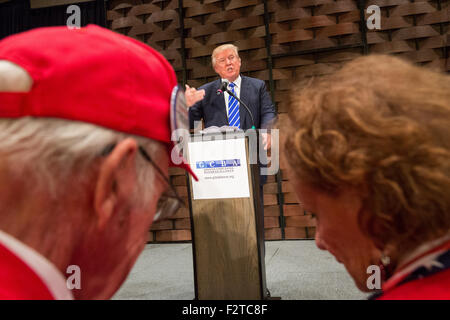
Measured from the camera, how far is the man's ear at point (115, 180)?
1.26 feet

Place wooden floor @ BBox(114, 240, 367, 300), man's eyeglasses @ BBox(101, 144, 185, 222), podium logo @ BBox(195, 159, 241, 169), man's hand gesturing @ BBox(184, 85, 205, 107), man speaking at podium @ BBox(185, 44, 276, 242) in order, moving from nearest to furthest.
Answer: man's eyeglasses @ BBox(101, 144, 185, 222)
man's hand gesturing @ BBox(184, 85, 205, 107)
podium logo @ BBox(195, 159, 241, 169)
wooden floor @ BBox(114, 240, 367, 300)
man speaking at podium @ BBox(185, 44, 276, 242)

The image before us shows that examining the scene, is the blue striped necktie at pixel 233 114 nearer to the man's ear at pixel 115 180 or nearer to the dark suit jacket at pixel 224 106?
the dark suit jacket at pixel 224 106

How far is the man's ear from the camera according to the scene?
38 centimetres

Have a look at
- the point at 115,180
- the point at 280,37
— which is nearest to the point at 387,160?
the point at 115,180

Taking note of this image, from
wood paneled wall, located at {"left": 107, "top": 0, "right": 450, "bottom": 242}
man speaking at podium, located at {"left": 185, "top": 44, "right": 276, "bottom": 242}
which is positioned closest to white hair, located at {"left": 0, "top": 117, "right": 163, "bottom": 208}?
man speaking at podium, located at {"left": 185, "top": 44, "right": 276, "bottom": 242}

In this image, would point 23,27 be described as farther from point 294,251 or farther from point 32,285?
point 32,285

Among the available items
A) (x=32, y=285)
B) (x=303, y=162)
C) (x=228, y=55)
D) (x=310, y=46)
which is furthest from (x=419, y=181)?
(x=310, y=46)

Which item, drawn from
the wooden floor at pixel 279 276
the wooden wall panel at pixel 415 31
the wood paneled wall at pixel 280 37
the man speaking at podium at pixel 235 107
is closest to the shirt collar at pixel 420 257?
the wooden floor at pixel 279 276

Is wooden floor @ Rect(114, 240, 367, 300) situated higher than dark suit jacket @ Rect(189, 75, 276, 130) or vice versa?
dark suit jacket @ Rect(189, 75, 276, 130)

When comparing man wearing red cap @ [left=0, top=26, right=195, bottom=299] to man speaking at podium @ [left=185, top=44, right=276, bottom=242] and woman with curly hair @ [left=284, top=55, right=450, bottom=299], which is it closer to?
woman with curly hair @ [left=284, top=55, right=450, bottom=299]

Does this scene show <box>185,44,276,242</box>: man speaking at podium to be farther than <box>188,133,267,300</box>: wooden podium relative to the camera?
Yes

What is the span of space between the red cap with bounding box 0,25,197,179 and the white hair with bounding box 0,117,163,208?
0.03 feet

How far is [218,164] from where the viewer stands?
74.6 inches

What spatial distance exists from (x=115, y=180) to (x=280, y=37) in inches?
134
